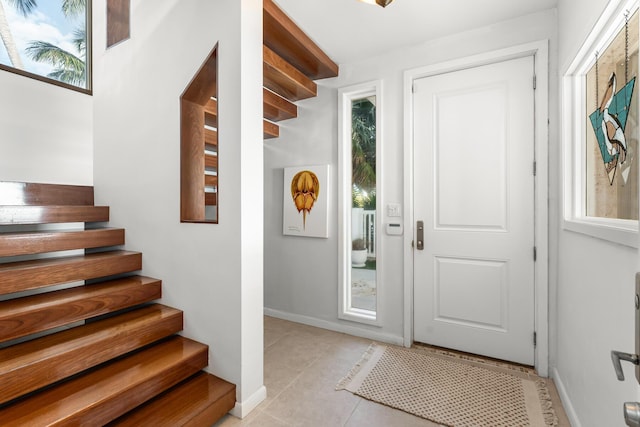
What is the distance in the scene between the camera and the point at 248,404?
5.68 ft

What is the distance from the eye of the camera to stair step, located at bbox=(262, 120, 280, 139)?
2.96 m

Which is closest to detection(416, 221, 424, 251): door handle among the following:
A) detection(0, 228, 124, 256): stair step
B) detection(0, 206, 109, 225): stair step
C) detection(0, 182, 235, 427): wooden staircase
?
detection(0, 182, 235, 427): wooden staircase

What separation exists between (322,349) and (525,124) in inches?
91.5

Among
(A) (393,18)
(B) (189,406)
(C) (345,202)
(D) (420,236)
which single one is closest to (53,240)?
(B) (189,406)

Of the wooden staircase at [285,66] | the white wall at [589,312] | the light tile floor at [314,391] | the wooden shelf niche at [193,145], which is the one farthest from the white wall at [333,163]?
the wooden shelf niche at [193,145]

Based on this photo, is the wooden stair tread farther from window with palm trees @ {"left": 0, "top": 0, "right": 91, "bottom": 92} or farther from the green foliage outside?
window with palm trees @ {"left": 0, "top": 0, "right": 91, "bottom": 92}

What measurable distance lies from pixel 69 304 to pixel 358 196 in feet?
7.32

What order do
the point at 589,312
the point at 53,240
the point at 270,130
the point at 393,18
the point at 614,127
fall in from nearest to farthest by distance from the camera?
the point at 614,127, the point at 589,312, the point at 53,240, the point at 393,18, the point at 270,130

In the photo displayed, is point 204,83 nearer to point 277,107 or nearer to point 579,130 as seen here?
point 277,107

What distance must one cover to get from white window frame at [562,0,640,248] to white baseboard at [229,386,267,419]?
1.91m

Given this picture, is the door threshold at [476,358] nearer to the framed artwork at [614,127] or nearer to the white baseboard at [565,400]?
the white baseboard at [565,400]

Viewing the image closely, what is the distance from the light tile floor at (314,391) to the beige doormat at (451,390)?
0.23 ft

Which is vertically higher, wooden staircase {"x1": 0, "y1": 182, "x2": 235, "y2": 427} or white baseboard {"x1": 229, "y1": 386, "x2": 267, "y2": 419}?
wooden staircase {"x1": 0, "y1": 182, "x2": 235, "y2": 427}

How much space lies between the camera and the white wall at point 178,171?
67.6 inches
